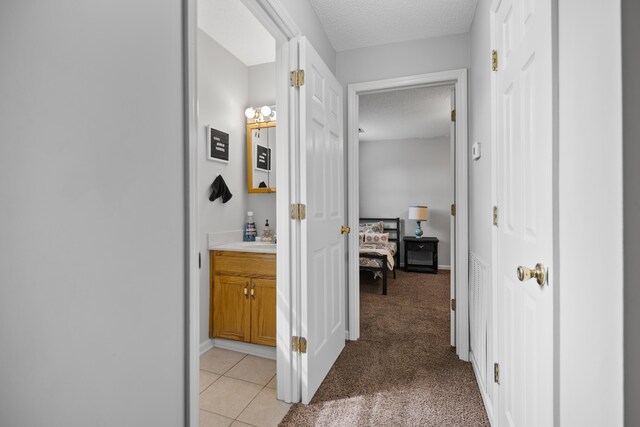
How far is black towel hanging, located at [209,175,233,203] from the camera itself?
8.68 feet

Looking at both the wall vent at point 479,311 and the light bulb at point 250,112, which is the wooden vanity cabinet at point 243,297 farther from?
the wall vent at point 479,311

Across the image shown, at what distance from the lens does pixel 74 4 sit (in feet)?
2.33

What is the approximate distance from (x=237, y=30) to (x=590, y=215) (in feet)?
8.72

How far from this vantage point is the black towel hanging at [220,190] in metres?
2.64

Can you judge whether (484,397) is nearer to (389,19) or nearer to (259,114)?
(389,19)

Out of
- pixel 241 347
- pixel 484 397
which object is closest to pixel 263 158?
pixel 241 347

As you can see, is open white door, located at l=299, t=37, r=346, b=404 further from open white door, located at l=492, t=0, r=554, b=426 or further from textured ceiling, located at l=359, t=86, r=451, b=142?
textured ceiling, located at l=359, t=86, r=451, b=142

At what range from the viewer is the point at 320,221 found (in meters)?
2.06

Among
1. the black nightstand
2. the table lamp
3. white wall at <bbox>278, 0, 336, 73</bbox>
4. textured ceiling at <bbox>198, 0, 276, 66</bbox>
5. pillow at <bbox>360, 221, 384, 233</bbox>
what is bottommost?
the black nightstand

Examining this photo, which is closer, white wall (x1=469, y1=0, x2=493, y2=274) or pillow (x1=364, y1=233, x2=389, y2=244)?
white wall (x1=469, y1=0, x2=493, y2=274)

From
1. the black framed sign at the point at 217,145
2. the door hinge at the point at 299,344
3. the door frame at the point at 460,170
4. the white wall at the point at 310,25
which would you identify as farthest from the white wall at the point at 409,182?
the door hinge at the point at 299,344

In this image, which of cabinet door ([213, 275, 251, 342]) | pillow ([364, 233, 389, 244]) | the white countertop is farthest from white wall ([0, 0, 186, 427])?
pillow ([364, 233, 389, 244])

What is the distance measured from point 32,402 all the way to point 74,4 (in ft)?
2.78

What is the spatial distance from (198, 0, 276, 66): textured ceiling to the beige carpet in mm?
2636
